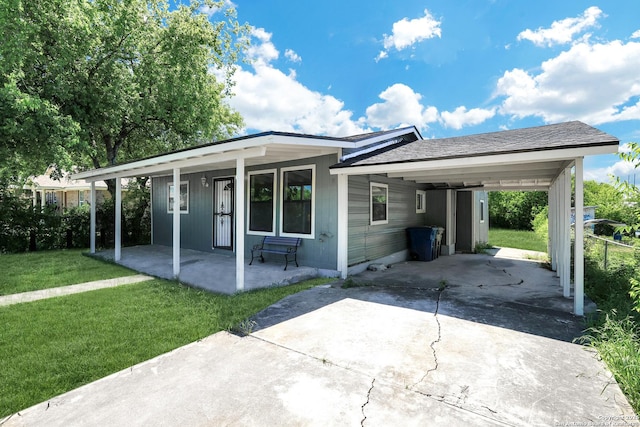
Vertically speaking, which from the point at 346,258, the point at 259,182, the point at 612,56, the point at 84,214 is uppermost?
the point at 612,56

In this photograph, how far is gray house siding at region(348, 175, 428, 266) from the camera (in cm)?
703

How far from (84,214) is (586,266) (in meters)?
15.1

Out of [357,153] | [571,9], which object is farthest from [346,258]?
[571,9]

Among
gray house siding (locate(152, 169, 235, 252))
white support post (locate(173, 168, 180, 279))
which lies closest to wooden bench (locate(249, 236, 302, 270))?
white support post (locate(173, 168, 180, 279))

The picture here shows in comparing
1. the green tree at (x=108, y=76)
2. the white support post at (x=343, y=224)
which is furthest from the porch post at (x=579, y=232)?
the green tree at (x=108, y=76)

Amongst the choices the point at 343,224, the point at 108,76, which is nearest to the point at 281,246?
the point at 343,224

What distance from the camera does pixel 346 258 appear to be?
6.65 metres

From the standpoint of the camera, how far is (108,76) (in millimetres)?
11508

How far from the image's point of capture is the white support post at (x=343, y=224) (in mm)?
6449

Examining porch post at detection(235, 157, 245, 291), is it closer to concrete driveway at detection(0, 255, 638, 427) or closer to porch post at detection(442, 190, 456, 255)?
concrete driveway at detection(0, 255, 638, 427)

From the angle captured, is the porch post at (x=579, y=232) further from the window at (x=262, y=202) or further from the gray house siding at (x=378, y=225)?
the window at (x=262, y=202)

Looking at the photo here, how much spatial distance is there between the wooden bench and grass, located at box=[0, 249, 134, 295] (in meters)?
3.00

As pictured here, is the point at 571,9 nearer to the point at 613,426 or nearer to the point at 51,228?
the point at 613,426

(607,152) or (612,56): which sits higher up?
(612,56)
